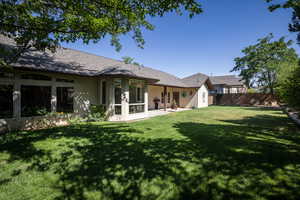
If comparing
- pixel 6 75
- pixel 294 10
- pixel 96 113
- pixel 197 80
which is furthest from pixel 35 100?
pixel 197 80

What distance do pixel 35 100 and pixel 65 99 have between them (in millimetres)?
1538

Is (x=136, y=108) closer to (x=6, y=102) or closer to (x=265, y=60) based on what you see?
(x=6, y=102)

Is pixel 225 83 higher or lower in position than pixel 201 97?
higher

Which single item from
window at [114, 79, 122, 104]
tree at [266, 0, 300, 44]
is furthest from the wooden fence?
window at [114, 79, 122, 104]

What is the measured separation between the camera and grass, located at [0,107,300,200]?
261 centimetres

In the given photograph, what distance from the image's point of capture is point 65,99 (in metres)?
8.91

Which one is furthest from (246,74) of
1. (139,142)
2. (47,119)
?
(47,119)

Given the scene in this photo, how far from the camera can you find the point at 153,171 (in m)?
3.33

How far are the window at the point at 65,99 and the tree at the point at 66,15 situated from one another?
3054mm

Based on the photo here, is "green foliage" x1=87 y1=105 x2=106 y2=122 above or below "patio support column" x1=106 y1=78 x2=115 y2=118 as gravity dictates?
below

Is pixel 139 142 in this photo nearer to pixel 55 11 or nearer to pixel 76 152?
pixel 76 152

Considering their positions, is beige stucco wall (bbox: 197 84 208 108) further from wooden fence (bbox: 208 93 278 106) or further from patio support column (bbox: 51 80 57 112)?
patio support column (bbox: 51 80 57 112)

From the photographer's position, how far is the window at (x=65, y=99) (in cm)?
857

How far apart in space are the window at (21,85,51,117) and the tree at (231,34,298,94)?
32.2 metres
